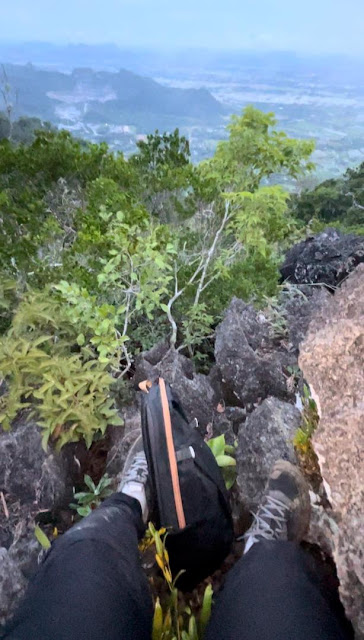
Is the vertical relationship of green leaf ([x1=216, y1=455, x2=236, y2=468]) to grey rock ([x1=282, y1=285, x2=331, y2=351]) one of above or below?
below

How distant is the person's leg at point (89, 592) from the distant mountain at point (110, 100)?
8538 centimetres

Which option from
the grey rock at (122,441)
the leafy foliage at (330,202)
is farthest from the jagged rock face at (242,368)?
the leafy foliage at (330,202)

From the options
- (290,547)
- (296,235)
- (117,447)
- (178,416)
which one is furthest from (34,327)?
(296,235)

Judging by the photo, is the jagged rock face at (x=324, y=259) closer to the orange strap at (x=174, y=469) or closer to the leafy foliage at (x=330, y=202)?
the orange strap at (x=174, y=469)

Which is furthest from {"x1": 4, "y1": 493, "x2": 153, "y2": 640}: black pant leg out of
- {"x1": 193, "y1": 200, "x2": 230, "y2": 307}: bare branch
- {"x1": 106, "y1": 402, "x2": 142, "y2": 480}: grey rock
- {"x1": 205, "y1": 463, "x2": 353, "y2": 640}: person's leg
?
{"x1": 193, "y1": 200, "x2": 230, "y2": 307}: bare branch

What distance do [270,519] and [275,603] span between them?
674 mm

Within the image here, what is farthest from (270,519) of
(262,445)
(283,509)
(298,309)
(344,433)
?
(298,309)

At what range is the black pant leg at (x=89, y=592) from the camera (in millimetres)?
1146

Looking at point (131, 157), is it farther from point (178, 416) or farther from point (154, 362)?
point (178, 416)

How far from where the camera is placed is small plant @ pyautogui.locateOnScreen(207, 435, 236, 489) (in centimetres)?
232

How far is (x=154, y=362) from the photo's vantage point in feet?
10.4

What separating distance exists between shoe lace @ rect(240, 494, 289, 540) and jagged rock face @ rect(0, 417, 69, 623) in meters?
1.13

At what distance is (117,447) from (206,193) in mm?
1826

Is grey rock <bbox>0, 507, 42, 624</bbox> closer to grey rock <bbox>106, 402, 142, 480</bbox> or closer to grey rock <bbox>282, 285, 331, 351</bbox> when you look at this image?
grey rock <bbox>106, 402, 142, 480</bbox>
